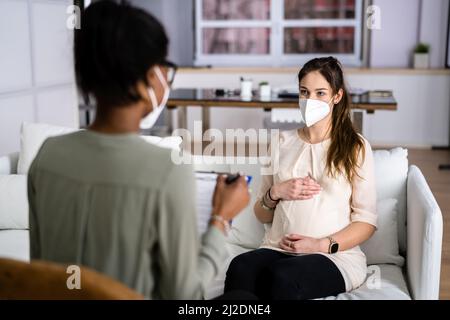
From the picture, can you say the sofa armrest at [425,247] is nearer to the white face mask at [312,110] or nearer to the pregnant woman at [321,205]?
Result: the pregnant woman at [321,205]

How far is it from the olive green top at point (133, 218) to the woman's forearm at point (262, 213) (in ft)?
2.92

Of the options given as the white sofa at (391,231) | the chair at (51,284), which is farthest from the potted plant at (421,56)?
the chair at (51,284)

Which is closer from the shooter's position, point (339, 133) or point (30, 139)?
point (339, 133)

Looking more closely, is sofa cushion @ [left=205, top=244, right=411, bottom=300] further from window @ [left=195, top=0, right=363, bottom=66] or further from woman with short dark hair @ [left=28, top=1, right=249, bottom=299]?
window @ [left=195, top=0, right=363, bottom=66]

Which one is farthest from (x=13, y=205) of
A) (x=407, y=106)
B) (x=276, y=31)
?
(x=276, y=31)

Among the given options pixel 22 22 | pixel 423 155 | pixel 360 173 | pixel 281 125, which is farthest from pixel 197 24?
pixel 360 173

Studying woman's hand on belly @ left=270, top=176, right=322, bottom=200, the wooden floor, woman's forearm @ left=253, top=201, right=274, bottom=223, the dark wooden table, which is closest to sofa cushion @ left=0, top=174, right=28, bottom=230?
woman's forearm @ left=253, top=201, right=274, bottom=223

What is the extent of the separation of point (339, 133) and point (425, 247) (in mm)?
394

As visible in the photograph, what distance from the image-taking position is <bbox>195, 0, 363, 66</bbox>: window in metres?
6.09

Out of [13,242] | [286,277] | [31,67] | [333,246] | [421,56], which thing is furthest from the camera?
[421,56]

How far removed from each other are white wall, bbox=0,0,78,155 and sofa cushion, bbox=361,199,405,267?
5.76 feet

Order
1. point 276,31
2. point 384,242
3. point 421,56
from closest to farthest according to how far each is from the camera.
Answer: point 384,242 < point 421,56 < point 276,31

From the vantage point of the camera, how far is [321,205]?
1.64 metres

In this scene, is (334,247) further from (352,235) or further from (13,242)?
(13,242)
